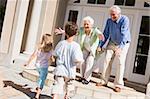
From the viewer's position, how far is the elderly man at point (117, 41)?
6.37 m

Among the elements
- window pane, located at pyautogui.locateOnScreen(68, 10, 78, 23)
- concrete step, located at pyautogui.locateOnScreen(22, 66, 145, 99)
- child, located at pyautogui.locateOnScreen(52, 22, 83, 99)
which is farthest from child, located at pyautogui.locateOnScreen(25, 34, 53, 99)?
window pane, located at pyautogui.locateOnScreen(68, 10, 78, 23)

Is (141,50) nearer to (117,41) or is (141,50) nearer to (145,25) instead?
(145,25)

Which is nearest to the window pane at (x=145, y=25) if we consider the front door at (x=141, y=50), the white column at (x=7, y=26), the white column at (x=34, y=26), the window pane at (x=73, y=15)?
the front door at (x=141, y=50)

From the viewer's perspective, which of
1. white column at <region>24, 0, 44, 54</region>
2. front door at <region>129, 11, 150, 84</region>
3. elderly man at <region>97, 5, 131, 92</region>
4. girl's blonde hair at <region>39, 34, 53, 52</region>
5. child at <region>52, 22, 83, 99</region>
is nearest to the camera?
child at <region>52, 22, 83, 99</region>

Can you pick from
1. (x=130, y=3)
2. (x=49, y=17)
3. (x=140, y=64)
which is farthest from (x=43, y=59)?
(x=130, y=3)

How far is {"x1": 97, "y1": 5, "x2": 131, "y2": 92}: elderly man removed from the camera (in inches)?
251

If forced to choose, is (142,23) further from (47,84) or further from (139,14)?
(47,84)

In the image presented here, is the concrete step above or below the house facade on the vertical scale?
below

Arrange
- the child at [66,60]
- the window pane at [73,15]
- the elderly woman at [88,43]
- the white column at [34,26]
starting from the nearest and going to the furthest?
1. the child at [66,60]
2. the elderly woman at [88,43]
3. the white column at [34,26]
4. the window pane at [73,15]

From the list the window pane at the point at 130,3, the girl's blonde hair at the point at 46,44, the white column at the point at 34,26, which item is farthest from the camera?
the white column at the point at 34,26

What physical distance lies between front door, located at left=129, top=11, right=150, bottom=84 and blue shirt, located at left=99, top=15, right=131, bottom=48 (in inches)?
92.5

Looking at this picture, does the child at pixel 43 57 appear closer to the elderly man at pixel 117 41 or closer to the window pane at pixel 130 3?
the elderly man at pixel 117 41

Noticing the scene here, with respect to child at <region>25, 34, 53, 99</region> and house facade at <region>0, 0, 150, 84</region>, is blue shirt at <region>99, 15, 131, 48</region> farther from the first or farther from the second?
house facade at <region>0, 0, 150, 84</region>

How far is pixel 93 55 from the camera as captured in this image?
6.88 m
